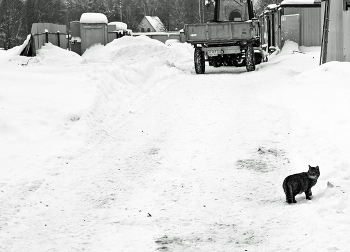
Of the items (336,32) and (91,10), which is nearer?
(336,32)

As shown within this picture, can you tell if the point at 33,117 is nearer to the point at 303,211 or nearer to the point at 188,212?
the point at 188,212

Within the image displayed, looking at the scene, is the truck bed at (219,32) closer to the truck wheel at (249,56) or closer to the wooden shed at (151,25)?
the truck wheel at (249,56)

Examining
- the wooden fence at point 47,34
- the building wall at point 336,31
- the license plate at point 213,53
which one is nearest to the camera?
the building wall at point 336,31

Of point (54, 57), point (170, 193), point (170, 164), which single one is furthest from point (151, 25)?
point (170, 193)

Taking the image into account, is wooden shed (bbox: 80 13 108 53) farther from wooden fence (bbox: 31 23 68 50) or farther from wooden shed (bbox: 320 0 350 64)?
wooden shed (bbox: 320 0 350 64)

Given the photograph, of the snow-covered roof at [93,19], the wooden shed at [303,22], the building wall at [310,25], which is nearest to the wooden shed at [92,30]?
the snow-covered roof at [93,19]

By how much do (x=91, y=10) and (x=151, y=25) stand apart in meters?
9.26

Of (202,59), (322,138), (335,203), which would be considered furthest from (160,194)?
(202,59)

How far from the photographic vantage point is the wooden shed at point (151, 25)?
262 feet

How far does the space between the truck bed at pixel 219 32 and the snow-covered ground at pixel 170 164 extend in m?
5.63

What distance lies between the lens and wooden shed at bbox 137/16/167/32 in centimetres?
7988

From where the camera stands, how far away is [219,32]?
20.6m

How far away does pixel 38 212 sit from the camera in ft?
19.3

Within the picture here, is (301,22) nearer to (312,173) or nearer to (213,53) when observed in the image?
(213,53)
